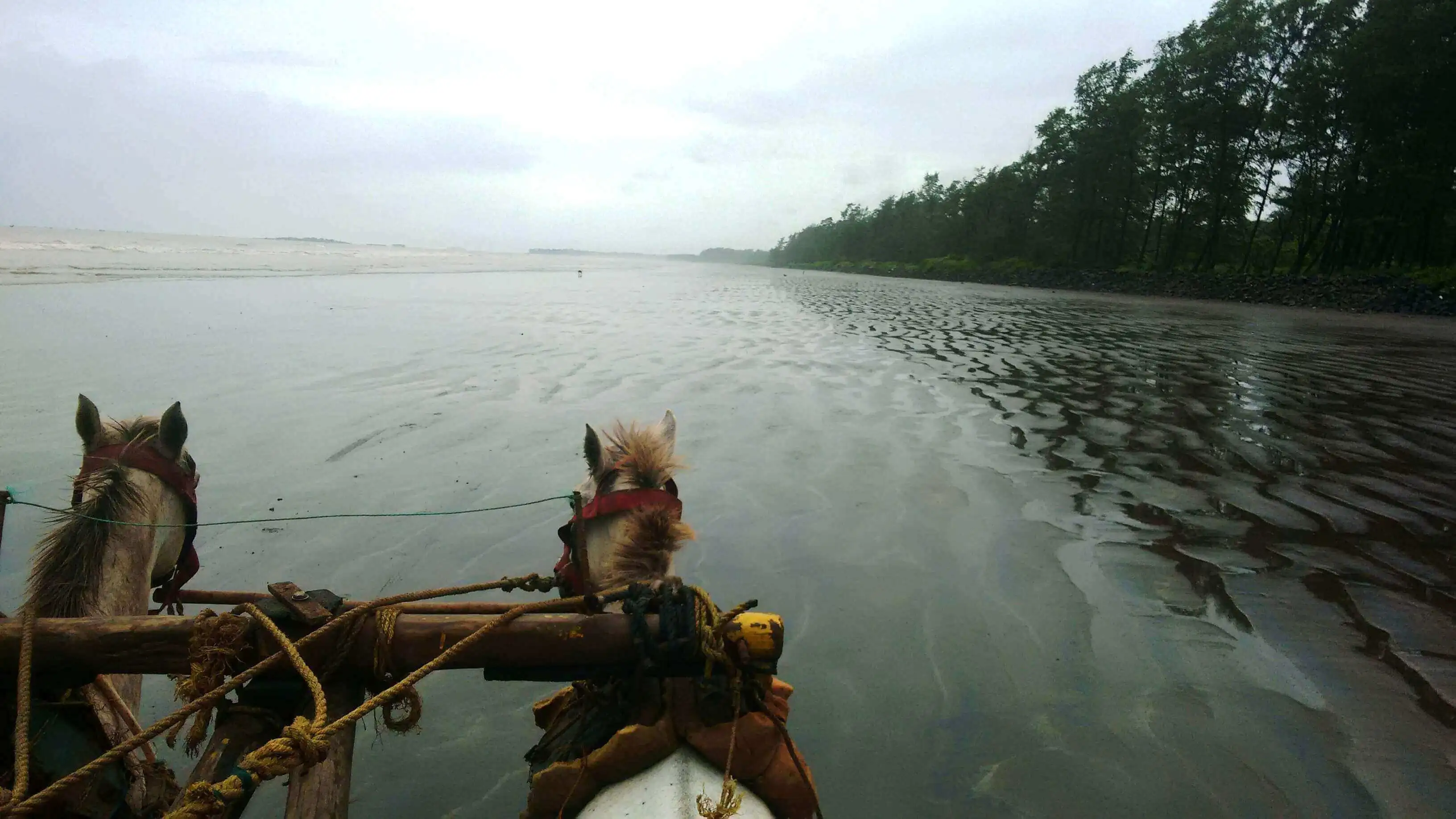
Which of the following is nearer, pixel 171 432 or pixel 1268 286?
pixel 171 432

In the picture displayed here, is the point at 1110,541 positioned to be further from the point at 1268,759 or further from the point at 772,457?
the point at 772,457

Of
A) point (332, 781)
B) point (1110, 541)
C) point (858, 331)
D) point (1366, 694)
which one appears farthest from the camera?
point (858, 331)

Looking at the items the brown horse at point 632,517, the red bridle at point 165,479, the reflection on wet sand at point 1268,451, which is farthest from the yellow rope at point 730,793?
the reflection on wet sand at point 1268,451

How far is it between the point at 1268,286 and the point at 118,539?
41.5 meters

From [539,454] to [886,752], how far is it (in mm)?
4719

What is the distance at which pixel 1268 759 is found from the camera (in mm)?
3062

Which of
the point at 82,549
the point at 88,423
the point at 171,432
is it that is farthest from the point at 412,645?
the point at 88,423

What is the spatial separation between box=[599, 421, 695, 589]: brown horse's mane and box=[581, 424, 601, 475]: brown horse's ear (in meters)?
0.10

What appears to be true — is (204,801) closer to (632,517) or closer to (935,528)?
(632,517)

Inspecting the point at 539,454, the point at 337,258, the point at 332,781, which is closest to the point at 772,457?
the point at 539,454

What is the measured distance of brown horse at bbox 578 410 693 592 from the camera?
95.6 inches

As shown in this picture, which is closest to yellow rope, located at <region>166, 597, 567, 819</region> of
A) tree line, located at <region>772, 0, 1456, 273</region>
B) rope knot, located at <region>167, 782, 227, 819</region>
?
rope knot, located at <region>167, 782, 227, 819</region>

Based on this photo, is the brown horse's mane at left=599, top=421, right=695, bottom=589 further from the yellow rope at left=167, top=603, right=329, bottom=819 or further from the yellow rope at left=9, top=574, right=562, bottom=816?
the yellow rope at left=167, top=603, right=329, bottom=819

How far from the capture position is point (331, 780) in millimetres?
1870
